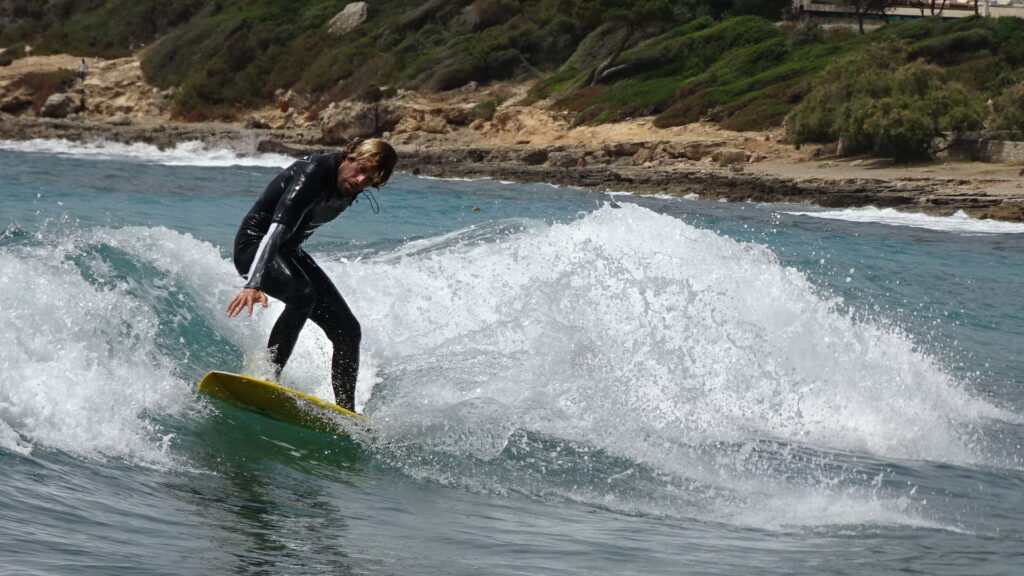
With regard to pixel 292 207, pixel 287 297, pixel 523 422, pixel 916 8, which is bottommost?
pixel 523 422

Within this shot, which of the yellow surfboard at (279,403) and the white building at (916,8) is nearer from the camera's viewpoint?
the yellow surfboard at (279,403)

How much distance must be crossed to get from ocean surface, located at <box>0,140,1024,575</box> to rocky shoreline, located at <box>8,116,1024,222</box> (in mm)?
13449

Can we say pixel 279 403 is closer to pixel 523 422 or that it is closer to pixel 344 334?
pixel 344 334

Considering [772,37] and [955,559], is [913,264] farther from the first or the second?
[772,37]

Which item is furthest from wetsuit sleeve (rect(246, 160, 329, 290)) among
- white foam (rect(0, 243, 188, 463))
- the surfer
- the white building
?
the white building

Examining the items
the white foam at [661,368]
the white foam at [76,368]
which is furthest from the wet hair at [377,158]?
the white foam at [76,368]

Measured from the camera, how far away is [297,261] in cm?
501

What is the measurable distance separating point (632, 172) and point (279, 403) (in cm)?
2466

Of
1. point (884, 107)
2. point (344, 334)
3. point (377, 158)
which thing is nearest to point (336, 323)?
point (344, 334)

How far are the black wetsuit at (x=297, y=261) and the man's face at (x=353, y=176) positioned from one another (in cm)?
6

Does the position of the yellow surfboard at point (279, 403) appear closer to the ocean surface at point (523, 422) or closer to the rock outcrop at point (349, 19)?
Answer: the ocean surface at point (523, 422)

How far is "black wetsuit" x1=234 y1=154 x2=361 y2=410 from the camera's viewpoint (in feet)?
15.8

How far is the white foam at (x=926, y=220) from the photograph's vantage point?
19.0 meters

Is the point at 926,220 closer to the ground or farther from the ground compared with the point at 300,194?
closer to the ground
